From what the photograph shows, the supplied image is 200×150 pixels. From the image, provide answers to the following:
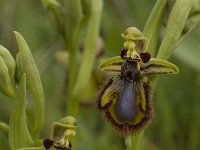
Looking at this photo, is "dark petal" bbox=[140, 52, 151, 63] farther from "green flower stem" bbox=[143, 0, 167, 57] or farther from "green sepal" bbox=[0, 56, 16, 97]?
"green sepal" bbox=[0, 56, 16, 97]

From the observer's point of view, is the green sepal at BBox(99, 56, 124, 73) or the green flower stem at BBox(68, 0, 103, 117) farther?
the green flower stem at BBox(68, 0, 103, 117)

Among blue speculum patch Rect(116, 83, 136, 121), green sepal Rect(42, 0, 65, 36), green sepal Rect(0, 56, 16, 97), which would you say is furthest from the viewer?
green sepal Rect(42, 0, 65, 36)

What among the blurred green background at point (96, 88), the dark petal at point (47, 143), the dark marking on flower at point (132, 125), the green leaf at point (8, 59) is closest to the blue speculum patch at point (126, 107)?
the dark marking on flower at point (132, 125)

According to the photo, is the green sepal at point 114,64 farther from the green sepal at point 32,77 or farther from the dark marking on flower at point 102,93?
the green sepal at point 32,77

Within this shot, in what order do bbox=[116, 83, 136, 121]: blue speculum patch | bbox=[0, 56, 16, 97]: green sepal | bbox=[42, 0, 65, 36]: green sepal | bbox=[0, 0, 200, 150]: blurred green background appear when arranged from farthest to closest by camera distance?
bbox=[0, 0, 200, 150]: blurred green background
bbox=[42, 0, 65, 36]: green sepal
bbox=[0, 56, 16, 97]: green sepal
bbox=[116, 83, 136, 121]: blue speculum patch

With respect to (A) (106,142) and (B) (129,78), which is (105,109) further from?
(A) (106,142)

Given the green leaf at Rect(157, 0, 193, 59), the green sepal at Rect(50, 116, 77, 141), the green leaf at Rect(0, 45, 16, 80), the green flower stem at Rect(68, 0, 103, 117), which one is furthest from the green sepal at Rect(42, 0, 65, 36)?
the green sepal at Rect(50, 116, 77, 141)
